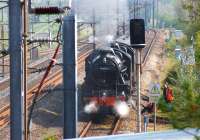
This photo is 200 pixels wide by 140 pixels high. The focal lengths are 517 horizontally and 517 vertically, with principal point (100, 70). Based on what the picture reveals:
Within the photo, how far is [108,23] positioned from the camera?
21641 millimetres

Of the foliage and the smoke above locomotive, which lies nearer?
the foliage

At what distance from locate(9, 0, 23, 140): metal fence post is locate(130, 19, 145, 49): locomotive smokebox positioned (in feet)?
8.00

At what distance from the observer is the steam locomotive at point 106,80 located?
16156 mm

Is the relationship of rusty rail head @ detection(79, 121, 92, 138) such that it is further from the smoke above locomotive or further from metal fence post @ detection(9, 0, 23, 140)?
metal fence post @ detection(9, 0, 23, 140)

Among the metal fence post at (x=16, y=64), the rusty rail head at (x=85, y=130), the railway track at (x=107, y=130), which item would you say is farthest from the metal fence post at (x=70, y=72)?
the railway track at (x=107, y=130)

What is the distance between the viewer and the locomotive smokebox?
9.45 m

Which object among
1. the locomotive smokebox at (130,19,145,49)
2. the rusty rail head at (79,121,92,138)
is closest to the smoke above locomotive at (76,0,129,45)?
the rusty rail head at (79,121,92,138)

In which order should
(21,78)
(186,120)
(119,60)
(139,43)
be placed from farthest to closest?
(119,60) < (139,43) < (21,78) < (186,120)

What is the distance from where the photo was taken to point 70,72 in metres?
8.52

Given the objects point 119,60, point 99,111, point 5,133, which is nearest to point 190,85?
point 5,133

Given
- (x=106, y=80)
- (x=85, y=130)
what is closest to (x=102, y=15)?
(x=106, y=80)

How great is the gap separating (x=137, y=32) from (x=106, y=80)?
A: 7193 millimetres

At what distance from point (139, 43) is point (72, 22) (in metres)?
1.75

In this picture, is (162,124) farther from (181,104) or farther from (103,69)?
(181,104)
